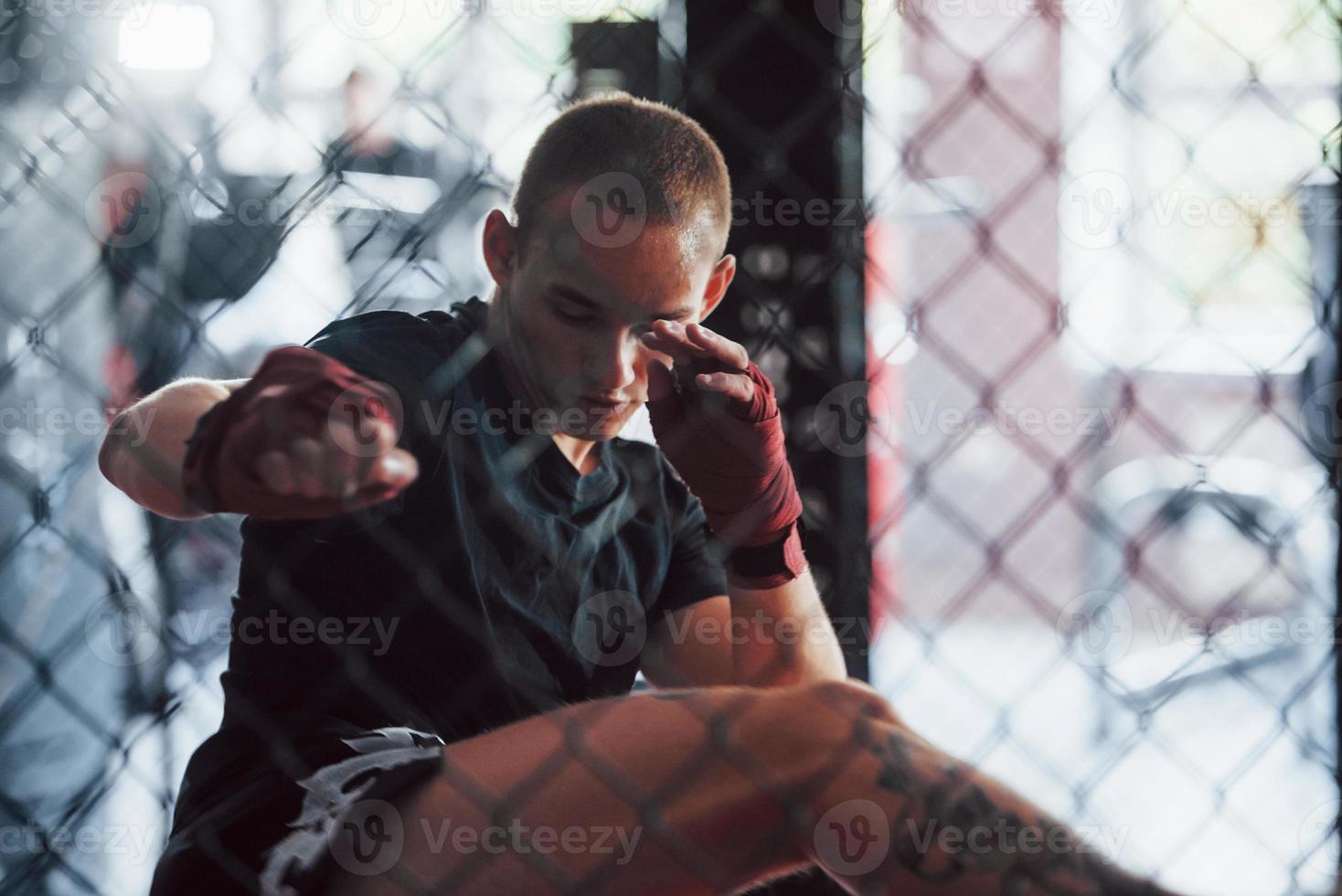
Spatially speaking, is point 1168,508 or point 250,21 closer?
point 250,21

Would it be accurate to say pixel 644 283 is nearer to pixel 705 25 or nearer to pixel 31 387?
pixel 705 25

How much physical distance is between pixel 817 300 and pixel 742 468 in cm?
17

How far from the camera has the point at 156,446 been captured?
29.3 inches

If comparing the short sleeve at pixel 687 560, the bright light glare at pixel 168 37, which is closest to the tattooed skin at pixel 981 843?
the short sleeve at pixel 687 560

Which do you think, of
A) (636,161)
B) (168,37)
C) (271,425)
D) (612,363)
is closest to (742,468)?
(612,363)

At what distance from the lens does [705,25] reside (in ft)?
2.56

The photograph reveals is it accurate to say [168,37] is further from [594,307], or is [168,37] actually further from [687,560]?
[687,560]

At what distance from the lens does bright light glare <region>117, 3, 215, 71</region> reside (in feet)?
4.25

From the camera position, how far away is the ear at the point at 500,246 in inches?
41.3

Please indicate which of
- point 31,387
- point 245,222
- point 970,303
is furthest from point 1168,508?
point 31,387

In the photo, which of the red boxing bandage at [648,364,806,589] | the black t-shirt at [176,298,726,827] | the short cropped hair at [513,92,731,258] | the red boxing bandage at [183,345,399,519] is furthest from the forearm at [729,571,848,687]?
the red boxing bandage at [183,345,399,519]

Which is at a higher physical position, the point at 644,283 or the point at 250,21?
the point at 250,21

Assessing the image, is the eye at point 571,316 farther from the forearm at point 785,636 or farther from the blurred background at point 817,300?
the forearm at point 785,636

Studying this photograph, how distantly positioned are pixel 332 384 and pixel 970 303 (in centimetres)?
390
